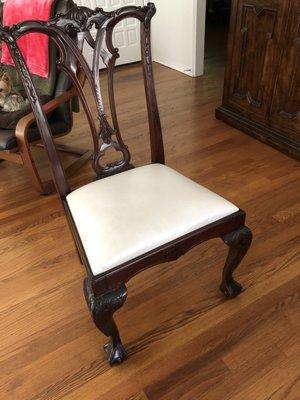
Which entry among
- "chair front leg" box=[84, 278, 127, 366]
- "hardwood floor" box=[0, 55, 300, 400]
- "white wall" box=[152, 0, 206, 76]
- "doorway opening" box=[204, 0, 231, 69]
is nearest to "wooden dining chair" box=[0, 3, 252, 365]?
"chair front leg" box=[84, 278, 127, 366]

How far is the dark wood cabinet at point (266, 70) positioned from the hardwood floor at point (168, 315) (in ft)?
1.09

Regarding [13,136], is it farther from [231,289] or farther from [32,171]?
[231,289]

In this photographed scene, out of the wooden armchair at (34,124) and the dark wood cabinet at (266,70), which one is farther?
the dark wood cabinet at (266,70)

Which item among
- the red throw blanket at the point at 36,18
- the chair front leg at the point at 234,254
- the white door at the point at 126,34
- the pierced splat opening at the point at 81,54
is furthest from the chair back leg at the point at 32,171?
the white door at the point at 126,34

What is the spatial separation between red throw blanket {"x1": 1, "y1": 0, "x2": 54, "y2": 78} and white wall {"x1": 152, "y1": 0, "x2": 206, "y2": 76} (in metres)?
1.81

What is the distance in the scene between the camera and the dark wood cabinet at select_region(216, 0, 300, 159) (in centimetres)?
196

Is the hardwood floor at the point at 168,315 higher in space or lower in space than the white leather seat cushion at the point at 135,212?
lower

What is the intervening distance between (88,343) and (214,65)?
342 cm

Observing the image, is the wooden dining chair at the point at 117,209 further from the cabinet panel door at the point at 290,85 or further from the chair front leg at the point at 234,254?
the cabinet panel door at the point at 290,85

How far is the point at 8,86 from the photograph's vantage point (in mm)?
1960

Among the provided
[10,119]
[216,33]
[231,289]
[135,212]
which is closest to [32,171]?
[10,119]

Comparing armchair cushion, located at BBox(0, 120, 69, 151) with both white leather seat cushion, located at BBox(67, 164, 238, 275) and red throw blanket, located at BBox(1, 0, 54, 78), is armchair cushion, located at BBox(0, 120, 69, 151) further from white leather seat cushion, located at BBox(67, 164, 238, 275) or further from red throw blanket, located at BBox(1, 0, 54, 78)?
white leather seat cushion, located at BBox(67, 164, 238, 275)

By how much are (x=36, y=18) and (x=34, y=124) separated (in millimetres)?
589

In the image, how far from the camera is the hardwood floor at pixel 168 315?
110 cm
